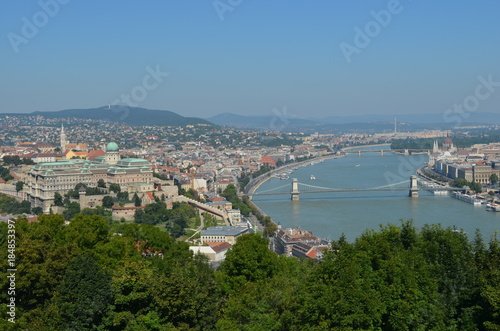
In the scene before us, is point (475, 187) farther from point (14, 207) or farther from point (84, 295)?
point (84, 295)

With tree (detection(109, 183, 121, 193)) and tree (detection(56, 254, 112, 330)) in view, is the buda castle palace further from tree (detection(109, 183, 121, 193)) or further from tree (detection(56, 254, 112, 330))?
tree (detection(56, 254, 112, 330))

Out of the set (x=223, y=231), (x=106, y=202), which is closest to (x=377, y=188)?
(x=106, y=202)

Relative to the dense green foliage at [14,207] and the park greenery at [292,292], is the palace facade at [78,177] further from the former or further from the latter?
the park greenery at [292,292]

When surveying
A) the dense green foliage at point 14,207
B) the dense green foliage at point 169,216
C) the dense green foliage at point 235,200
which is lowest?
the dense green foliage at point 235,200

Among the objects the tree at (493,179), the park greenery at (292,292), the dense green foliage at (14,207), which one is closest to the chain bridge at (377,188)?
the tree at (493,179)

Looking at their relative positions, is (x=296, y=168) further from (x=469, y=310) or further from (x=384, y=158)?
(x=469, y=310)

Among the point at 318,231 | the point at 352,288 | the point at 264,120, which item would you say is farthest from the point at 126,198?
the point at 264,120
